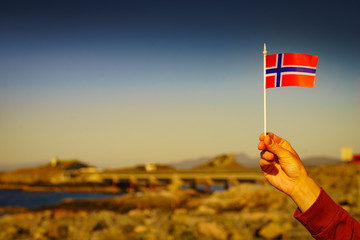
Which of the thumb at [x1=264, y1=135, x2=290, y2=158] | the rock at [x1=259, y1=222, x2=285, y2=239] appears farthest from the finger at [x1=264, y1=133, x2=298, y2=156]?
the rock at [x1=259, y1=222, x2=285, y2=239]

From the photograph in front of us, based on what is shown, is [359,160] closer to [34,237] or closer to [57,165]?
[34,237]

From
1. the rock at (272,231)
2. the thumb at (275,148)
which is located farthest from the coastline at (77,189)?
the thumb at (275,148)

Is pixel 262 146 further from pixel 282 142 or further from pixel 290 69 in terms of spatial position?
pixel 290 69

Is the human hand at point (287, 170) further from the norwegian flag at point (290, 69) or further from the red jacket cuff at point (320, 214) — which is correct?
the norwegian flag at point (290, 69)

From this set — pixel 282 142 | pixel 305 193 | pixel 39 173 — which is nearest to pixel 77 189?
pixel 39 173

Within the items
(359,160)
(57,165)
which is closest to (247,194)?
(359,160)

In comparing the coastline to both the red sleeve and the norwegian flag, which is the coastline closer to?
the norwegian flag
